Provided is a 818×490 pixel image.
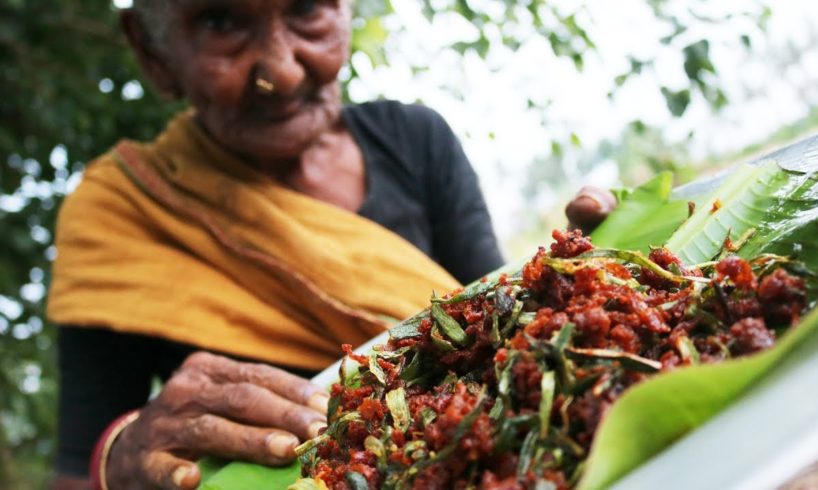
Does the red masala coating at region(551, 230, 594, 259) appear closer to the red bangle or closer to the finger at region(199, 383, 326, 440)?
the finger at region(199, 383, 326, 440)

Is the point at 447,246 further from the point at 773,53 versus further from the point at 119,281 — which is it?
the point at 773,53

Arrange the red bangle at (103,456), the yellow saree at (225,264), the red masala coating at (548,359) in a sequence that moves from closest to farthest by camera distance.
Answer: the red masala coating at (548,359) → the red bangle at (103,456) → the yellow saree at (225,264)

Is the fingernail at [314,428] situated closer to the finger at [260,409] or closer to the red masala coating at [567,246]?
the finger at [260,409]

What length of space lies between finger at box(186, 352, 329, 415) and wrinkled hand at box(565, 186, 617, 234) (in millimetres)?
567

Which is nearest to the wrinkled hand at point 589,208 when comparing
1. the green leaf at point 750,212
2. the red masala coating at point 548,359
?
the green leaf at point 750,212

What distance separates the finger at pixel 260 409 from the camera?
1103 millimetres

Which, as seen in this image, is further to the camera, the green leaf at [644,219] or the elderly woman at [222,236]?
the elderly woman at [222,236]

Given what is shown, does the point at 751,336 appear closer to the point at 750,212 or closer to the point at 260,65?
Answer: the point at 750,212

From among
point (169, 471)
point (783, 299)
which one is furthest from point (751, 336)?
point (169, 471)

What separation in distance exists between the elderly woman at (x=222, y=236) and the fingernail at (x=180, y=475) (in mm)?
610

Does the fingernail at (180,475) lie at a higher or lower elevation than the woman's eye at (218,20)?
lower

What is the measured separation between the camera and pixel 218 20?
173 centimetres

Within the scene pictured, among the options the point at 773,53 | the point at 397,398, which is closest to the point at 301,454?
the point at 397,398

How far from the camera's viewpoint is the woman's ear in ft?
6.34
